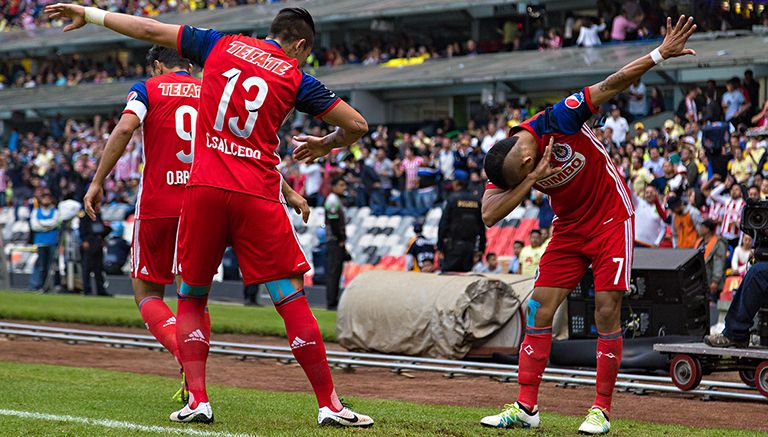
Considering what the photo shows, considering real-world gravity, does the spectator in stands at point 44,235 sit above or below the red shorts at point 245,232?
below

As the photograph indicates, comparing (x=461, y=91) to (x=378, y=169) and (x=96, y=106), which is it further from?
(x=96, y=106)

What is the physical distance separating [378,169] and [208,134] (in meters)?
22.2

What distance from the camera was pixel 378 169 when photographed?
29.0m

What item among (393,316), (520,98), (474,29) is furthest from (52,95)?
(393,316)

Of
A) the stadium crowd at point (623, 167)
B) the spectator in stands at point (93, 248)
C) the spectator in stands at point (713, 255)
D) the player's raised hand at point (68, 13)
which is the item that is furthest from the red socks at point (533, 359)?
the spectator in stands at point (93, 248)

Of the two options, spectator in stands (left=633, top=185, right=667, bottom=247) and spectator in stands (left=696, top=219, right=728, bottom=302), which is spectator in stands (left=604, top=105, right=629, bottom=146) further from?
spectator in stands (left=696, top=219, right=728, bottom=302)

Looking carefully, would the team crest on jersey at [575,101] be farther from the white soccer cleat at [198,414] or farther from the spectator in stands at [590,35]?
the spectator in stands at [590,35]

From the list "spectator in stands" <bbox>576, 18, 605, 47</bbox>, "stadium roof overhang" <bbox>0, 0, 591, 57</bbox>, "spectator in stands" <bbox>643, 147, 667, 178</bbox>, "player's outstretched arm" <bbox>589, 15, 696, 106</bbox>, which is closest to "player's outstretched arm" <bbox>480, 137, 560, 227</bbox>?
"player's outstretched arm" <bbox>589, 15, 696, 106</bbox>

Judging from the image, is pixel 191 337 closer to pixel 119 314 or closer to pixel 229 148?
pixel 229 148

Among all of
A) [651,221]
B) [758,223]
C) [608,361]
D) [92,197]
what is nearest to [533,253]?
[651,221]

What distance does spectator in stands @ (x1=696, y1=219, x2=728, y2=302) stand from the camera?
57.0ft

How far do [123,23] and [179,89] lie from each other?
5.67ft

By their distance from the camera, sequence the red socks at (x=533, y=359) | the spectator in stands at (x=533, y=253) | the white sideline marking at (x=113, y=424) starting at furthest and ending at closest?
the spectator in stands at (x=533, y=253)
the red socks at (x=533, y=359)
the white sideline marking at (x=113, y=424)

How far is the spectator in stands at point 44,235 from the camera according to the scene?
26781 millimetres
